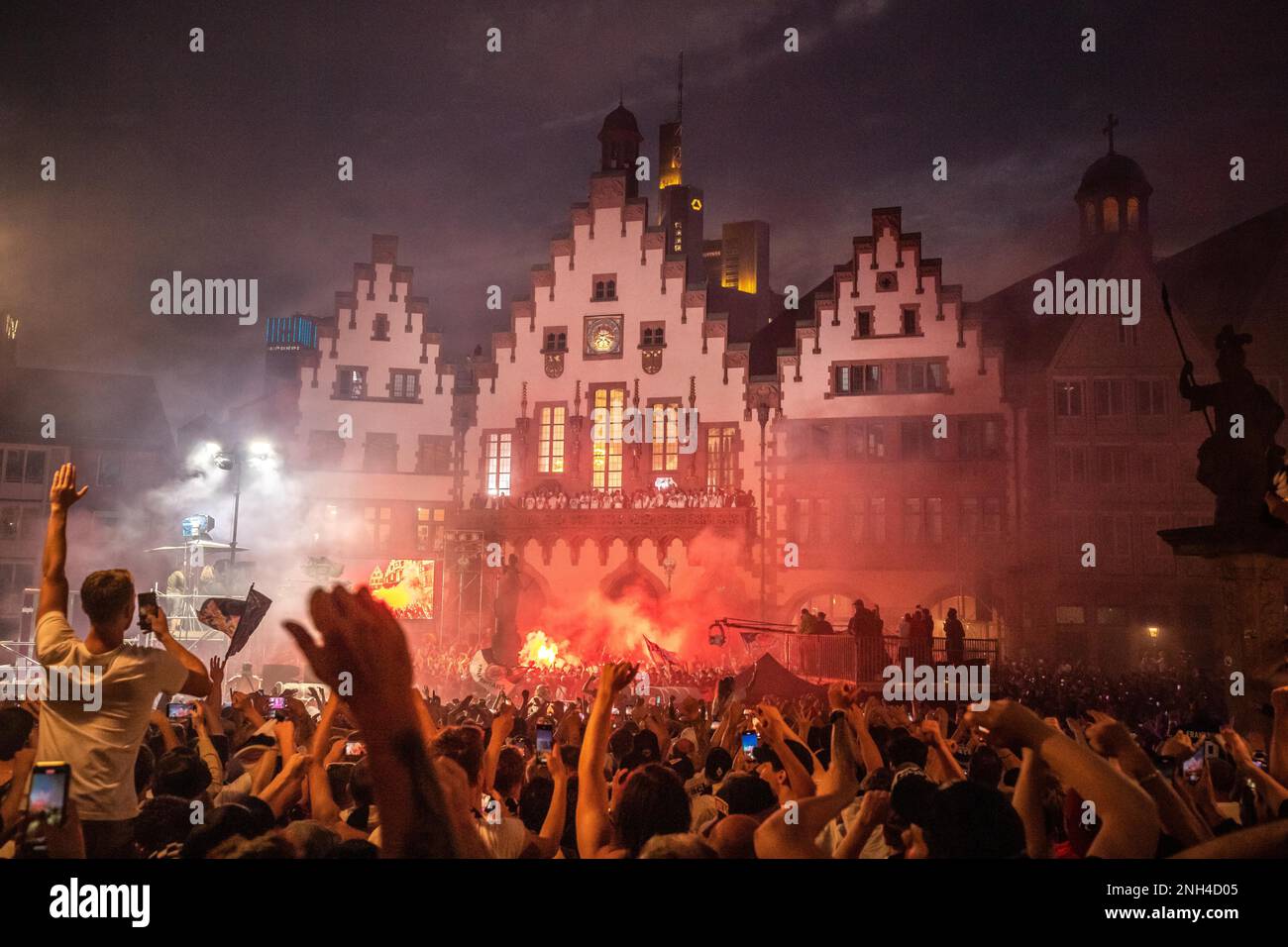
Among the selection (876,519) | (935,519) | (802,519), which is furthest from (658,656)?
(935,519)

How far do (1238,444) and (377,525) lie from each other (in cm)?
3526

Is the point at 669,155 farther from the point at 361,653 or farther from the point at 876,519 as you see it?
the point at 361,653

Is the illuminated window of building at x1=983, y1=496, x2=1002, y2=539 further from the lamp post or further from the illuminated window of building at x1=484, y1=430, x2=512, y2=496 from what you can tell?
the illuminated window of building at x1=484, y1=430, x2=512, y2=496

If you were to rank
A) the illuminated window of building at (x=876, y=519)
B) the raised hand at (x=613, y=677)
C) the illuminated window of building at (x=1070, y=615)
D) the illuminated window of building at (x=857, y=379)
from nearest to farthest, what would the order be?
the raised hand at (x=613, y=677) < the illuminated window of building at (x=1070, y=615) < the illuminated window of building at (x=876, y=519) < the illuminated window of building at (x=857, y=379)

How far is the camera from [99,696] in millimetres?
5383

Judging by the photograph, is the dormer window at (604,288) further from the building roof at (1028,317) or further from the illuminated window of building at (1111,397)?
the illuminated window of building at (1111,397)

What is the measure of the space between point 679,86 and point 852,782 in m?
58.2

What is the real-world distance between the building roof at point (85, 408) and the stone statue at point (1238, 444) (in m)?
49.6

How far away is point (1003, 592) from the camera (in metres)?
35.5

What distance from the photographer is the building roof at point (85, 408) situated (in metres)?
48.7

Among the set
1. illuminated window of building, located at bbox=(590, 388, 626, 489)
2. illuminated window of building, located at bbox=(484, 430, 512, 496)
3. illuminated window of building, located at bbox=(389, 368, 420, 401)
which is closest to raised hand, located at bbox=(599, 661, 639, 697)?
illuminated window of building, located at bbox=(590, 388, 626, 489)

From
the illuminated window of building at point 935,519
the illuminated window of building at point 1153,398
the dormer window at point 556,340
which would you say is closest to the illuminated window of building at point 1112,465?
the illuminated window of building at point 1153,398
